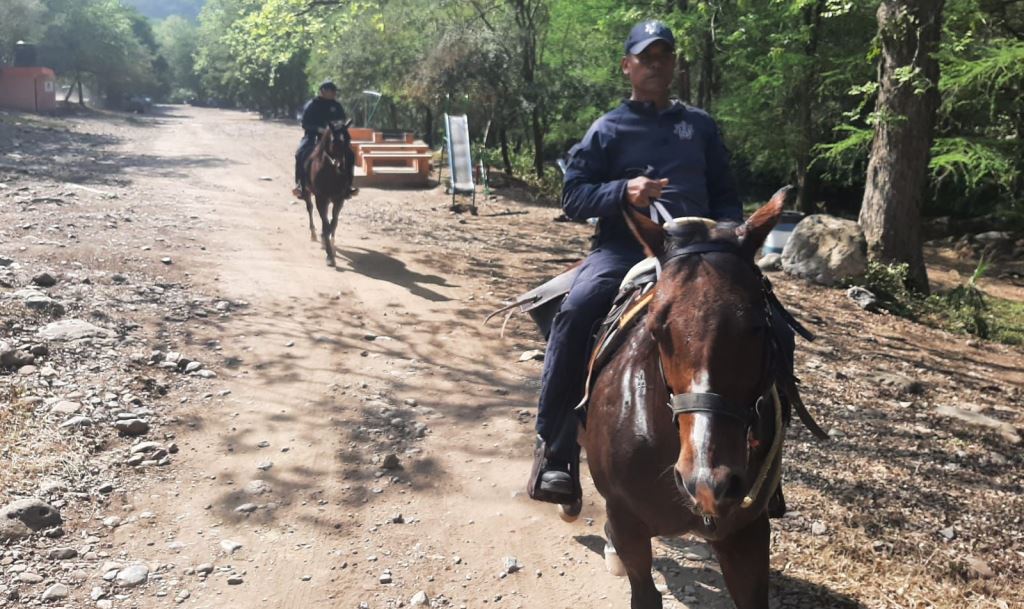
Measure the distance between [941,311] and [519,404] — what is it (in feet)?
23.7

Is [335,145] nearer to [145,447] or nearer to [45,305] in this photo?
[45,305]

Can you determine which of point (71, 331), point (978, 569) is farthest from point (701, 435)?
point (71, 331)

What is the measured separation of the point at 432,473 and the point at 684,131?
9.80 ft

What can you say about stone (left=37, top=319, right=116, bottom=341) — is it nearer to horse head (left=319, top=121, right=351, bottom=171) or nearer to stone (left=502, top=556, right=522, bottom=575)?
stone (left=502, top=556, right=522, bottom=575)

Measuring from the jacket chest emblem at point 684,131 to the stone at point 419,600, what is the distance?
2.64 meters

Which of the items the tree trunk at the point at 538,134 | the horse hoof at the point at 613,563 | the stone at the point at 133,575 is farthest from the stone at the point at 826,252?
the tree trunk at the point at 538,134

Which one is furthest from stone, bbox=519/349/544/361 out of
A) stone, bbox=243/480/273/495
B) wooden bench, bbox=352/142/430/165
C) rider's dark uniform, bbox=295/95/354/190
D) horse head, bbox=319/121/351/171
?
wooden bench, bbox=352/142/430/165

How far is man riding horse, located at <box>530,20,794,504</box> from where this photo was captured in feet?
11.7

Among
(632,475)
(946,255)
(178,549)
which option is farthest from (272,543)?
(946,255)

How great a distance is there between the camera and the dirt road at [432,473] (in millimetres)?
4156

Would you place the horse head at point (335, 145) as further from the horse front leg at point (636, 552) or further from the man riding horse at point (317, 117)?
the horse front leg at point (636, 552)

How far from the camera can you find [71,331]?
724 centimetres

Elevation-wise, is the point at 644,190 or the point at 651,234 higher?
the point at 644,190

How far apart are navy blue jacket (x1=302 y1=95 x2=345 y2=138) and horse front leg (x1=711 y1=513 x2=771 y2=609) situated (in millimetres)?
11928
